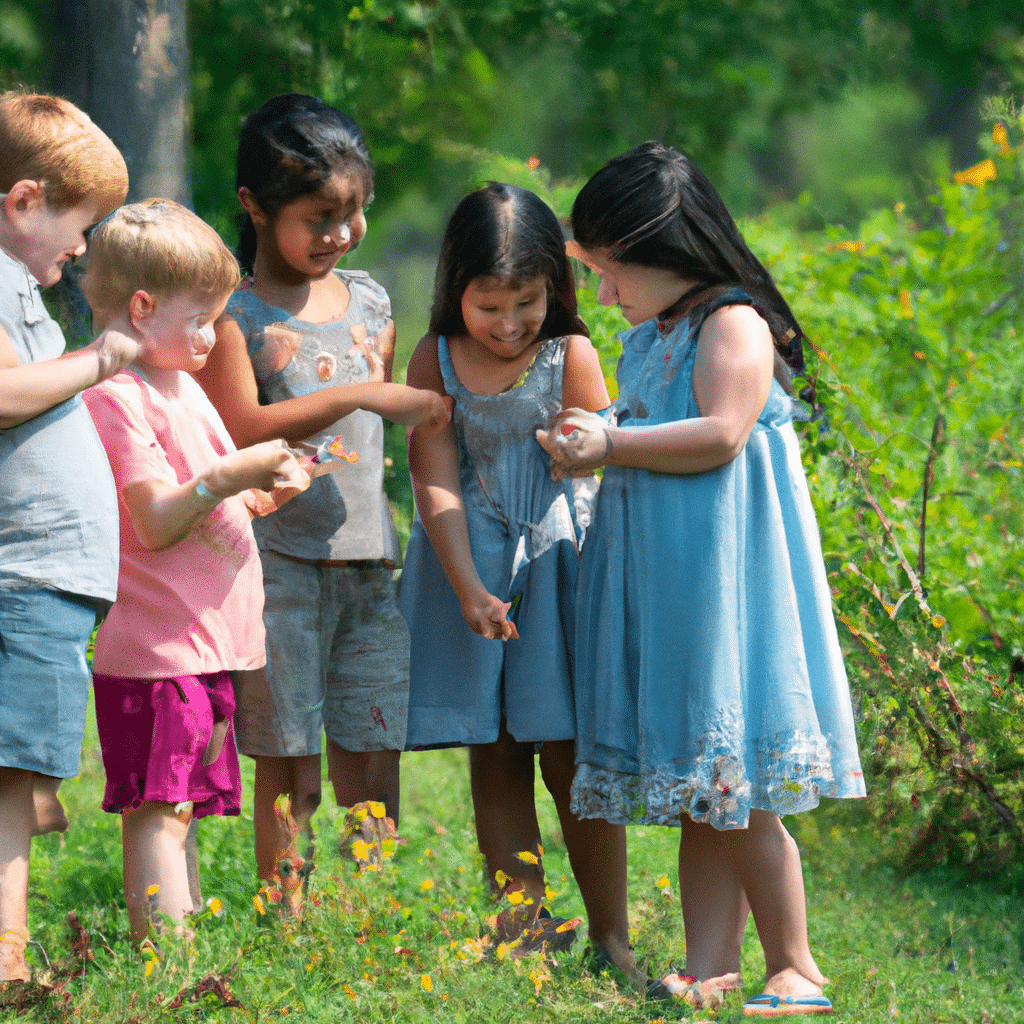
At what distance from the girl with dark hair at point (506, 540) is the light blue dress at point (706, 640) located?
13cm

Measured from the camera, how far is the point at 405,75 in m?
5.48

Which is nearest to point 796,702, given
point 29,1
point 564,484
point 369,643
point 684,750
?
point 684,750

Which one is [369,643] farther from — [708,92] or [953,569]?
[708,92]

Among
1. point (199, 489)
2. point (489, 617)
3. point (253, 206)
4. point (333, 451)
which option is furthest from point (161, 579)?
point (253, 206)

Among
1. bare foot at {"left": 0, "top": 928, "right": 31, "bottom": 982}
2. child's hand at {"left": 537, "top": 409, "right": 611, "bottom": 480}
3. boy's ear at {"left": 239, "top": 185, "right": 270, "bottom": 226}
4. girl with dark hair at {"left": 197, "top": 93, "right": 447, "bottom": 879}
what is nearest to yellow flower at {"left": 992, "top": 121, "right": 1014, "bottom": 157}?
girl with dark hair at {"left": 197, "top": 93, "right": 447, "bottom": 879}

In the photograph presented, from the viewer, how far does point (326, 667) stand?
2.79 meters

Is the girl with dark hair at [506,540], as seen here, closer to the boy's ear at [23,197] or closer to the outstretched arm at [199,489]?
the outstretched arm at [199,489]

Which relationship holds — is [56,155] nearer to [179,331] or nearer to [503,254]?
[179,331]

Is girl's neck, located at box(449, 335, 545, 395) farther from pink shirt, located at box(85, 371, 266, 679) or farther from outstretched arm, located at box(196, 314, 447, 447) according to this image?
pink shirt, located at box(85, 371, 266, 679)

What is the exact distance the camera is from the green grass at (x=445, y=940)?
2.27 meters

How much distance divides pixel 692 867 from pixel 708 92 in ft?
14.1

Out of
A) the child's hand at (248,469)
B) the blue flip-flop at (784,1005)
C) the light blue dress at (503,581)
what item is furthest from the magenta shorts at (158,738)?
the blue flip-flop at (784,1005)

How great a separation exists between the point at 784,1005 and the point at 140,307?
1783mm

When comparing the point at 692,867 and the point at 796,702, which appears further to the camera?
the point at 692,867
